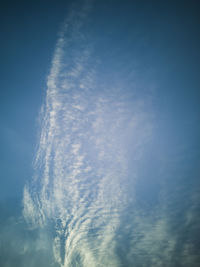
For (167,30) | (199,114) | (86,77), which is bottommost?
(199,114)

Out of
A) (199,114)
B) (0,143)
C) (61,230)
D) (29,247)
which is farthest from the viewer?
(0,143)

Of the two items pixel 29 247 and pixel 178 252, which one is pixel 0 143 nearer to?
pixel 29 247

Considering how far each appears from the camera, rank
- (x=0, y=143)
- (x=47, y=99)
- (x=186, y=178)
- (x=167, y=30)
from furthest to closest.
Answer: (x=0, y=143) < (x=47, y=99) < (x=186, y=178) < (x=167, y=30)

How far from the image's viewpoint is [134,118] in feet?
6.55

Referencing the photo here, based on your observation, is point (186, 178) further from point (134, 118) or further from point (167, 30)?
point (167, 30)

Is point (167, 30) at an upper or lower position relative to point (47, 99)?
lower

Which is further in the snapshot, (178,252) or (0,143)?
(0,143)

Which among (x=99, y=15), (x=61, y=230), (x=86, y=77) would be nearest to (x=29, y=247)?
(x=61, y=230)

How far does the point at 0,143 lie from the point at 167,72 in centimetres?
424

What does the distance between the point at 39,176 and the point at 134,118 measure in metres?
2.40

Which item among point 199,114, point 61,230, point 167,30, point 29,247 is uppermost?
point 167,30

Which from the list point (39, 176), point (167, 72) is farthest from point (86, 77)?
point (39, 176)

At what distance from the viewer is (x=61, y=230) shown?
8.27ft

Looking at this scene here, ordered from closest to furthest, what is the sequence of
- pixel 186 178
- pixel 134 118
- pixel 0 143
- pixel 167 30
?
pixel 167 30 → pixel 186 178 → pixel 134 118 → pixel 0 143
